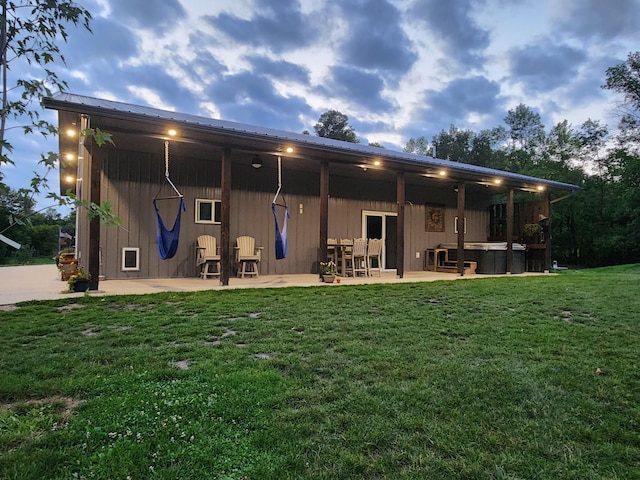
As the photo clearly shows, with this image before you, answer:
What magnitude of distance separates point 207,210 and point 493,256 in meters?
6.66

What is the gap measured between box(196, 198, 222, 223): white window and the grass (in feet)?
13.6

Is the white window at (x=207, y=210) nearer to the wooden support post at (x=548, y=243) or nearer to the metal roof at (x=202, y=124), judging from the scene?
the metal roof at (x=202, y=124)

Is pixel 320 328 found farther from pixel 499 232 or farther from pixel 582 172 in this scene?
pixel 582 172

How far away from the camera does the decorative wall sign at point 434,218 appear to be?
10383 millimetres

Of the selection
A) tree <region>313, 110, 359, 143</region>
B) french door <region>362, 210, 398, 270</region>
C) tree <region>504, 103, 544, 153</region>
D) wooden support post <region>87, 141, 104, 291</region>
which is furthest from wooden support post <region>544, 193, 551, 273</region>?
tree <region>313, 110, 359, 143</region>

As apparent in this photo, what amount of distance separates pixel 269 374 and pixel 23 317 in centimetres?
285

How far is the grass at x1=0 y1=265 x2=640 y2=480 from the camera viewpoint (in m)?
1.35

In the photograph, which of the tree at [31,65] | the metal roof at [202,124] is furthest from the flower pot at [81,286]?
the tree at [31,65]

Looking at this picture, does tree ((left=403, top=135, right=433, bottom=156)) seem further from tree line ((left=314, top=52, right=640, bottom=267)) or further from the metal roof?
the metal roof

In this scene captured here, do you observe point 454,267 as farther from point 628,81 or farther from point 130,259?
point 628,81

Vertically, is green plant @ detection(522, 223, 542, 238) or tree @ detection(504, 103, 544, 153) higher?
tree @ detection(504, 103, 544, 153)

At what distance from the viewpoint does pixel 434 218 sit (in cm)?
1052

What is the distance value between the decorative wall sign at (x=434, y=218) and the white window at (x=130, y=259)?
7155 millimetres

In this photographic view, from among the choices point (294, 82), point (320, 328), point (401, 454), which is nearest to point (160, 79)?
point (294, 82)
